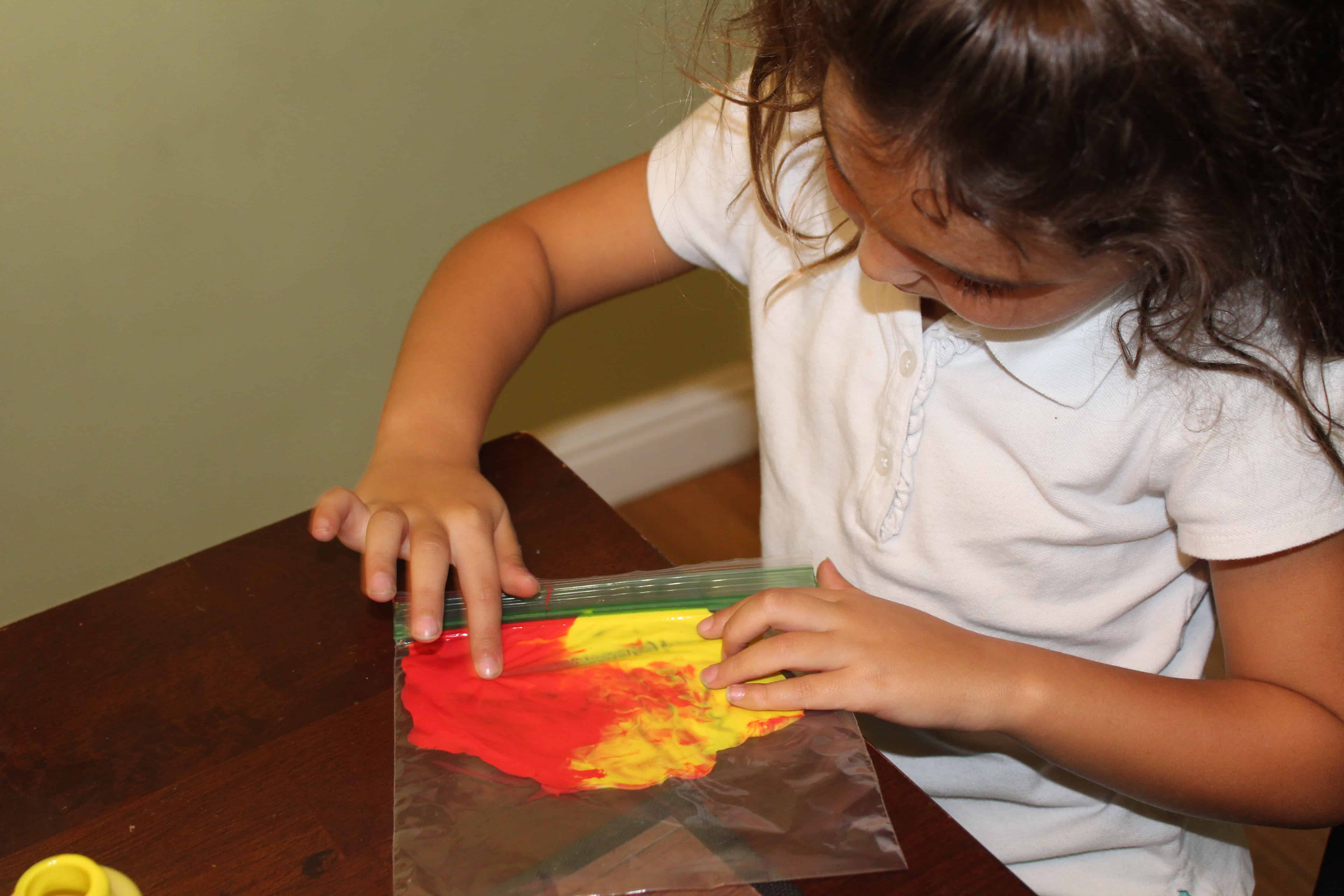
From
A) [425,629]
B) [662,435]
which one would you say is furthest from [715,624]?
[662,435]

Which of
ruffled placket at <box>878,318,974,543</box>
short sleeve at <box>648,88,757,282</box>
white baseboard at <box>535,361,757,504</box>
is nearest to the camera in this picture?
ruffled placket at <box>878,318,974,543</box>

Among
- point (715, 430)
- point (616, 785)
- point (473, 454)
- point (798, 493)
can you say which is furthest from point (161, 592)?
point (715, 430)

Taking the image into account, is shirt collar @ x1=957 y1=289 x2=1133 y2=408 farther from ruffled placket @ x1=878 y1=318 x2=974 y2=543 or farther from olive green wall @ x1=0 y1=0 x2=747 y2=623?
olive green wall @ x1=0 y1=0 x2=747 y2=623

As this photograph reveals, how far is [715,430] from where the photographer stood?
176 centimetres

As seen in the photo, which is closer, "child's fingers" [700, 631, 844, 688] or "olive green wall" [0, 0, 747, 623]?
"child's fingers" [700, 631, 844, 688]

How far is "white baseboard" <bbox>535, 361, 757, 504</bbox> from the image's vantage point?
1616mm

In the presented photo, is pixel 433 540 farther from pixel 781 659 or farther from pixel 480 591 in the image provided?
pixel 781 659

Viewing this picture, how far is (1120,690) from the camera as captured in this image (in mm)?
571

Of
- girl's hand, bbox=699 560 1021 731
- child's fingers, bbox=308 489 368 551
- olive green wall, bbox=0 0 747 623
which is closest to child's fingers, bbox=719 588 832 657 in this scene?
girl's hand, bbox=699 560 1021 731

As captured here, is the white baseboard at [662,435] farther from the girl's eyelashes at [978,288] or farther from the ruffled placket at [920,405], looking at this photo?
the girl's eyelashes at [978,288]

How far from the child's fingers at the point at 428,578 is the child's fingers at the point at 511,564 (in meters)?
0.03

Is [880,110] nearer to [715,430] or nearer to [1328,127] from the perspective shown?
[1328,127]

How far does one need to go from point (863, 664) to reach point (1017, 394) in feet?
0.70

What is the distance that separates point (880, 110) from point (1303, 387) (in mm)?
270
